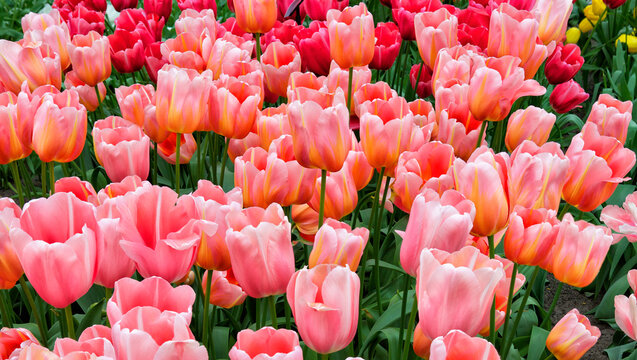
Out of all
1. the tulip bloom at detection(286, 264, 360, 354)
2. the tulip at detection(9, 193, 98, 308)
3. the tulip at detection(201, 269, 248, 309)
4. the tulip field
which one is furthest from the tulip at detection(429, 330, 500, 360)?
the tulip at detection(201, 269, 248, 309)

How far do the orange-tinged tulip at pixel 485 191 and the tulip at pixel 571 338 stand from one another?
0.29 metres

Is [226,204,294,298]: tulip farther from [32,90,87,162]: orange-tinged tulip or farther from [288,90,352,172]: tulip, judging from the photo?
[32,90,87,162]: orange-tinged tulip

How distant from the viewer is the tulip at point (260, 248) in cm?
Answer: 98

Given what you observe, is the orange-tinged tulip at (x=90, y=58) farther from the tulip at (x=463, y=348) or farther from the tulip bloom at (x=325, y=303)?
the tulip at (x=463, y=348)

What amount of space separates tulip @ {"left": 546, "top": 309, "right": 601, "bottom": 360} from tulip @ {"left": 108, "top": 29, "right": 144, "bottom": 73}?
1.69 metres

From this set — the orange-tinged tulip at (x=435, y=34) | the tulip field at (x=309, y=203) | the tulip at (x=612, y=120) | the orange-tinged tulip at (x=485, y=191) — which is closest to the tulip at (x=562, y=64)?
the tulip field at (x=309, y=203)

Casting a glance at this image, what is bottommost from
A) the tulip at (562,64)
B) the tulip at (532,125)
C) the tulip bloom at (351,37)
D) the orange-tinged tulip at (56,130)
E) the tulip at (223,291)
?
the tulip at (223,291)

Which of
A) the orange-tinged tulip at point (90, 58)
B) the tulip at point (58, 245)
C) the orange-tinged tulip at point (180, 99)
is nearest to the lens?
the tulip at point (58, 245)

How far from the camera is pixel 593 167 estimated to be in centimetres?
135

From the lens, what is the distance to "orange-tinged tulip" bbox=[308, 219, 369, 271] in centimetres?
100

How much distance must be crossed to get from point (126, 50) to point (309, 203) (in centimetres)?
127


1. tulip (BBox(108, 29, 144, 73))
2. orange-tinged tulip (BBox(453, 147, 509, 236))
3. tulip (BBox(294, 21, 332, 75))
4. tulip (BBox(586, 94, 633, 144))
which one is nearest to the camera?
orange-tinged tulip (BBox(453, 147, 509, 236))

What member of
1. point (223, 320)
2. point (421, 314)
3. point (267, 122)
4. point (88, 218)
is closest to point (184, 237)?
point (88, 218)

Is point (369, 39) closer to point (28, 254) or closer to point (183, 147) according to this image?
point (183, 147)
